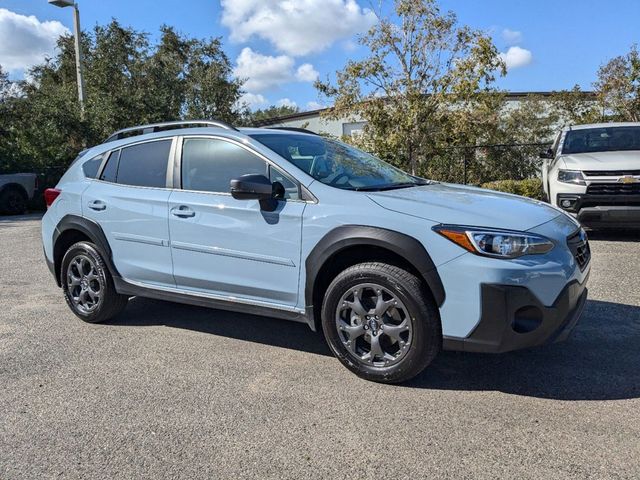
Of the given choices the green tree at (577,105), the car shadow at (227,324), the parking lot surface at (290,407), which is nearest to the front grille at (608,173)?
the parking lot surface at (290,407)

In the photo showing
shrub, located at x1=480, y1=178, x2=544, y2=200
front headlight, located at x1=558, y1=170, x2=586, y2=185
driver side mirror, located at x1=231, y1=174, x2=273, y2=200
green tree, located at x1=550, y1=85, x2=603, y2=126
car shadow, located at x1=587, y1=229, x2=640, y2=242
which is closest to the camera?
driver side mirror, located at x1=231, y1=174, x2=273, y2=200

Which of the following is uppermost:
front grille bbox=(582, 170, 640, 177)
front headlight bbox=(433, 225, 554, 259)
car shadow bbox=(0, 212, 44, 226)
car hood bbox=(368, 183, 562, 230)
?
front grille bbox=(582, 170, 640, 177)

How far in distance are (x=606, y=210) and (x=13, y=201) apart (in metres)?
15.0

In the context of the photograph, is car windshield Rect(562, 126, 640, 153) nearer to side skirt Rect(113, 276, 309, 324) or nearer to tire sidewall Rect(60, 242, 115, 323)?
side skirt Rect(113, 276, 309, 324)

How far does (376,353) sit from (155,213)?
2164mm

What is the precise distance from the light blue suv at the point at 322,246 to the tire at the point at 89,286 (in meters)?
0.01

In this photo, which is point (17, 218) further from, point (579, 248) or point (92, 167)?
point (579, 248)

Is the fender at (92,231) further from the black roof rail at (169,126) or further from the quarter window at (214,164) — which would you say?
the quarter window at (214,164)

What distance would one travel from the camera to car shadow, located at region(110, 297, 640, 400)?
11.7ft

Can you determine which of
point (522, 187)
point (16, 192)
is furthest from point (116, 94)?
point (522, 187)

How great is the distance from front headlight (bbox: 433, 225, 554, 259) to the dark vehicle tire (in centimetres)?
1562

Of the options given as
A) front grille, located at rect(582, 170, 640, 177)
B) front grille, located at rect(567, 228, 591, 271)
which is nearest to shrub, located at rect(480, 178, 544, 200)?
front grille, located at rect(582, 170, 640, 177)

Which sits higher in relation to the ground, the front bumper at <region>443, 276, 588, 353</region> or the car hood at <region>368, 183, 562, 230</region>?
the car hood at <region>368, 183, 562, 230</region>

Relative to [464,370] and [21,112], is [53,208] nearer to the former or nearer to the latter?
[464,370]
